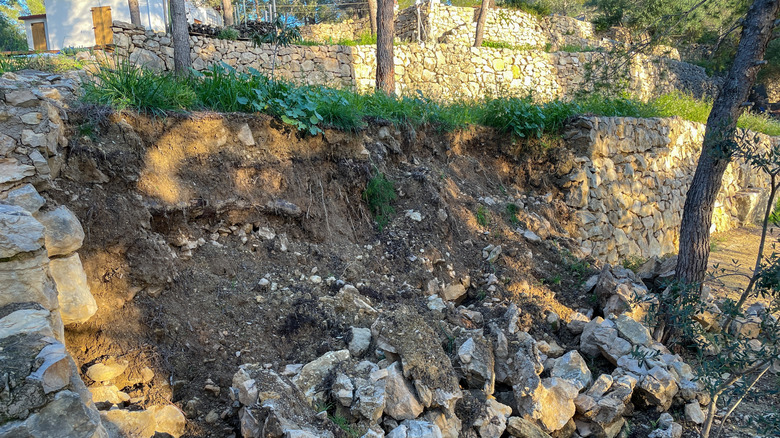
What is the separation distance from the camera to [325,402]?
283 cm

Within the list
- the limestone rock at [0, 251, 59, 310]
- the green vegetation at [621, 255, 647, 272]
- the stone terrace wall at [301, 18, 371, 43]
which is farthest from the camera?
the stone terrace wall at [301, 18, 371, 43]

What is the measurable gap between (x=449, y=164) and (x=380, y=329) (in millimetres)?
3296

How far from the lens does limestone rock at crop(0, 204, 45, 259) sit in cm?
218

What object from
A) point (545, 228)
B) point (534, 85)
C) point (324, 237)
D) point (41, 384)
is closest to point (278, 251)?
point (324, 237)

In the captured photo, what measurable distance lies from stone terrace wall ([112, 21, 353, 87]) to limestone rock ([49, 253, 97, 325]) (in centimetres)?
954

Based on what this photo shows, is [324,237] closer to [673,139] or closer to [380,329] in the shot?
Result: [380,329]

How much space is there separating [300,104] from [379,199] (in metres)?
1.20

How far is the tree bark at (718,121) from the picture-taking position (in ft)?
14.5

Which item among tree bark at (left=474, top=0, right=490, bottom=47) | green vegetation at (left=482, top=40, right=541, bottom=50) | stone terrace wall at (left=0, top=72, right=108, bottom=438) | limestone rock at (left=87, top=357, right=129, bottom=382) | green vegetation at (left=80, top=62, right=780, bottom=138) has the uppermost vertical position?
tree bark at (left=474, top=0, right=490, bottom=47)

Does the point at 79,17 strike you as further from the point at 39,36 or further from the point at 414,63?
the point at 414,63

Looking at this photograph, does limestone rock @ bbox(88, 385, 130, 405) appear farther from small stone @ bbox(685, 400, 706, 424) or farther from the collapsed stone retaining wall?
the collapsed stone retaining wall

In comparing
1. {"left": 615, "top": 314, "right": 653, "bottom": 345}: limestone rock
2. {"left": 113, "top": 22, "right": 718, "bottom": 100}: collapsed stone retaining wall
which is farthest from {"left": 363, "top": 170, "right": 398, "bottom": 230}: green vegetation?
{"left": 113, "top": 22, "right": 718, "bottom": 100}: collapsed stone retaining wall

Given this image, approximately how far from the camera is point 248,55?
12930 mm

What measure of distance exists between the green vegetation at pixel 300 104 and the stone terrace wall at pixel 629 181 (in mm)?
560
